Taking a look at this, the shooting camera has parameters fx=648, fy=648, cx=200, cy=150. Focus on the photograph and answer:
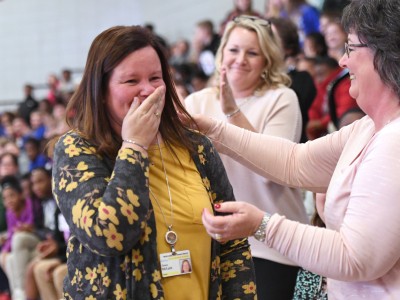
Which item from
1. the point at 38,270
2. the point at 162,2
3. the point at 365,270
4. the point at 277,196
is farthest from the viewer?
the point at 162,2

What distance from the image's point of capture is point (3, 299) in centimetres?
552

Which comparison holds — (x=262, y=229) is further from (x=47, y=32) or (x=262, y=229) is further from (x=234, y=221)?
(x=47, y=32)

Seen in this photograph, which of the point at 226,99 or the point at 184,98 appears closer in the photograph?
the point at 226,99

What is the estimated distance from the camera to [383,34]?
157 centimetres

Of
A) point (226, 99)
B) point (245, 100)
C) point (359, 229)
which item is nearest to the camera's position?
point (359, 229)

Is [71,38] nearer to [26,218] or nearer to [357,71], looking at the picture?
[26,218]

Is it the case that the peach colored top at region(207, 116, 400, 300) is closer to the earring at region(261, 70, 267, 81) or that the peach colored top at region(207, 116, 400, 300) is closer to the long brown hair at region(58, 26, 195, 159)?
the long brown hair at region(58, 26, 195, 159)

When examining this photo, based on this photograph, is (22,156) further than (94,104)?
Yes

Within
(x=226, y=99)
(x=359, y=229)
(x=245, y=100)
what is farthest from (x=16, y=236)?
(x=359, y=229)

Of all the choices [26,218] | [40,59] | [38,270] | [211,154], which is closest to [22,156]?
[26,218]

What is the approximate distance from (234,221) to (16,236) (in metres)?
4.05

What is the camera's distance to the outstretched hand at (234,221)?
157 cm

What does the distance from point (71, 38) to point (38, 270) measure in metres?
9.25

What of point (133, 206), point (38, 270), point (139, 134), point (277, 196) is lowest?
point (38, 270)
